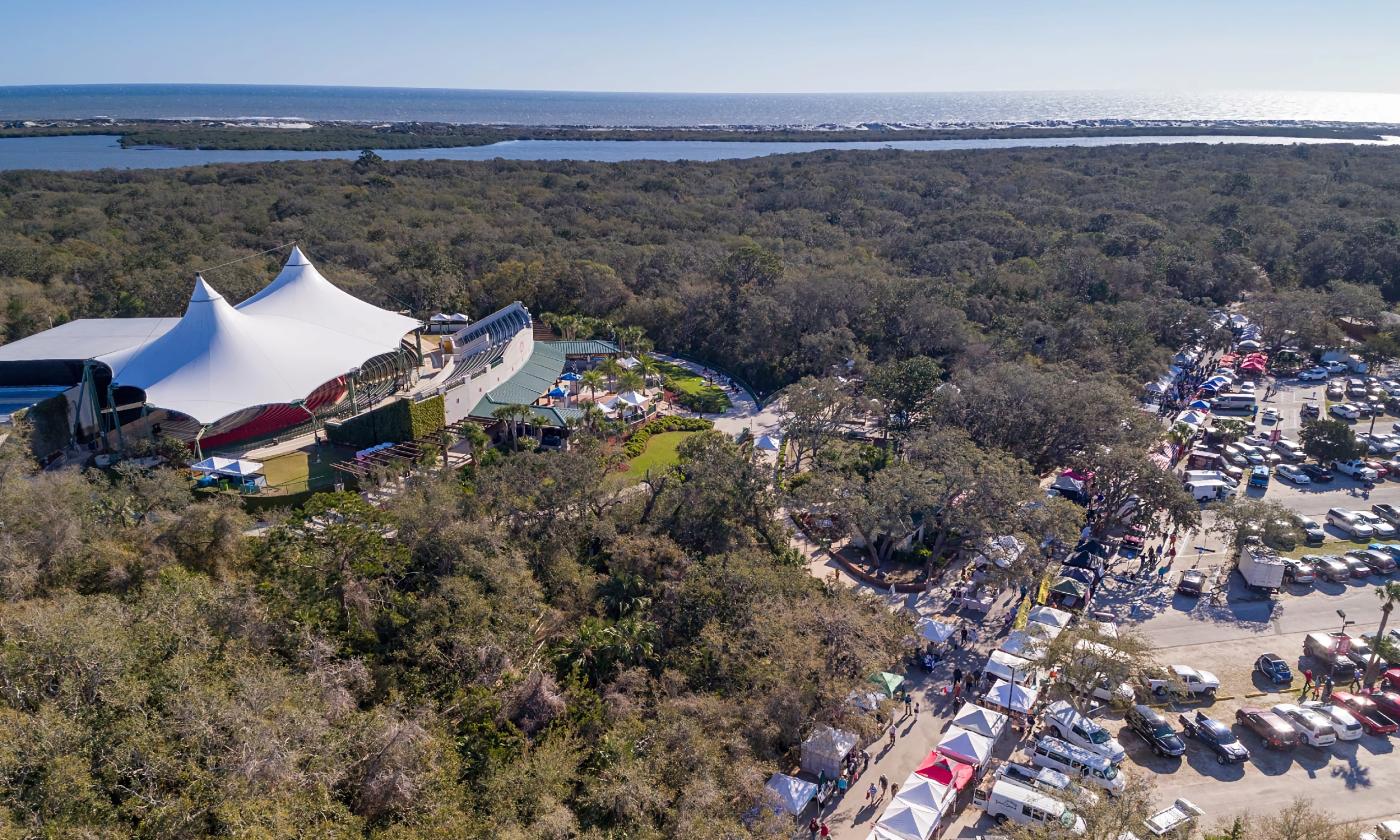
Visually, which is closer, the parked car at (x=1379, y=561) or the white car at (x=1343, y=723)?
the white car at (x=1343, y=723)

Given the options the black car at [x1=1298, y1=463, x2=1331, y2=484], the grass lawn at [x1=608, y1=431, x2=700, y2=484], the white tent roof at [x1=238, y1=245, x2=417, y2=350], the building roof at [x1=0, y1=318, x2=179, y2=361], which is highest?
the white tent roof at [x1=238, y1=245, x2=417, y2=350]

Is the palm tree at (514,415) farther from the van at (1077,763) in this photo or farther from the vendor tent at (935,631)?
the van at (1077,763)

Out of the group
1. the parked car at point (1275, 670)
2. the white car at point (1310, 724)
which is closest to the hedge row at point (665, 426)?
the parked car at point (1275, 670)

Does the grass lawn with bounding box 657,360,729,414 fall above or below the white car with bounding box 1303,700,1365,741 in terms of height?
above

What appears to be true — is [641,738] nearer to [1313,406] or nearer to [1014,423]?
[1014,423]

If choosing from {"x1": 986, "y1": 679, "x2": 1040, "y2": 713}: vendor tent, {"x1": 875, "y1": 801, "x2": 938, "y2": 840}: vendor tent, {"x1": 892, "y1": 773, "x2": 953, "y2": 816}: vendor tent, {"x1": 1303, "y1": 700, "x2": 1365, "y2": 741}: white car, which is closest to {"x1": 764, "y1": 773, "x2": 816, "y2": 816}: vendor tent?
{"x1": 875, "y1": 801, "x2": 938, "y2": 840}: vendor tent

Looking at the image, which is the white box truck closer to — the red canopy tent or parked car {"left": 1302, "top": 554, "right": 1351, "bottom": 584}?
parked car {"left": 1302, "top": 554, "right": 1351, "bottom": 584}

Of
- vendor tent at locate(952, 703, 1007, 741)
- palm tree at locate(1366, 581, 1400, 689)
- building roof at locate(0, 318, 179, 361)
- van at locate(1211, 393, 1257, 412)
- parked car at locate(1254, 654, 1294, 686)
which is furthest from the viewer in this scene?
van at locate(1211, 393, 1257, 412)

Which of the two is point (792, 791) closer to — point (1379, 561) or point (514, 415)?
point (514, 415)
